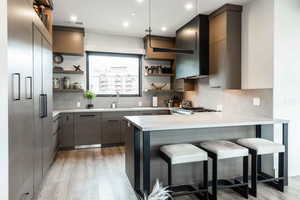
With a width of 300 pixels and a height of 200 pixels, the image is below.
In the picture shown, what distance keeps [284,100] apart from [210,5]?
207 cm

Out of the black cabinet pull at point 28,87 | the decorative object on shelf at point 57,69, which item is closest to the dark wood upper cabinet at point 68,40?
the decorative object on shelf at point 57,69

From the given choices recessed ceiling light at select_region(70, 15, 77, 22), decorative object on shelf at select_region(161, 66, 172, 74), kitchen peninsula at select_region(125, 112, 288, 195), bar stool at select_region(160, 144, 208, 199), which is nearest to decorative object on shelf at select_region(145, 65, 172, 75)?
decorative object on shelf at select_region(161, 66, 172, 74)

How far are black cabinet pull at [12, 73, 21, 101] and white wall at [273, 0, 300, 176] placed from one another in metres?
3.28

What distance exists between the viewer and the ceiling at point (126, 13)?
3406 mm

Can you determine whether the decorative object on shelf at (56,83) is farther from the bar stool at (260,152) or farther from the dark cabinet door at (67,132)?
the bar stool at (260,152)

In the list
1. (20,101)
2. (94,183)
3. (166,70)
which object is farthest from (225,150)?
(166,70)

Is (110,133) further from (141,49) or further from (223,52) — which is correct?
(223,52)

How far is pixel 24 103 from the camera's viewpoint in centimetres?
185

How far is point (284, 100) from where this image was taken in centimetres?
297

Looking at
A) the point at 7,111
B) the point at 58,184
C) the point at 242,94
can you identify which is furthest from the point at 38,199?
the point at 242,94

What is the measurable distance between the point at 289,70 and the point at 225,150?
180cm

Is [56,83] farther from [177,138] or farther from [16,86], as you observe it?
[177,138]

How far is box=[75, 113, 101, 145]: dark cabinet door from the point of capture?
452cm

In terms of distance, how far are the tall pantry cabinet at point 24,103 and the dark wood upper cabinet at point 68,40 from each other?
2040 mm
